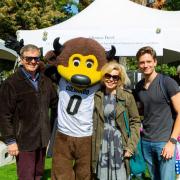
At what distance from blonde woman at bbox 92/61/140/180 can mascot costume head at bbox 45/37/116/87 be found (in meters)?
0.30

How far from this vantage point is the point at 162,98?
3.51m

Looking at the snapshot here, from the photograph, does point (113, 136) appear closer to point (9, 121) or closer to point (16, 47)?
point (9, 121)

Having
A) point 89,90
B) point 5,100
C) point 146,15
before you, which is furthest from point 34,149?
point 146,15

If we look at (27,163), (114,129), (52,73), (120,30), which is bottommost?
(27,163)

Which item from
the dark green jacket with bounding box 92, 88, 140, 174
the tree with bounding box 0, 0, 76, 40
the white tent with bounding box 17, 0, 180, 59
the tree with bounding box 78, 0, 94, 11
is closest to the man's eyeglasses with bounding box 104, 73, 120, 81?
the dark green jacket with bounding box 92, 88, 140, 174

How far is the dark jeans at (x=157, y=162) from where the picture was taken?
141 inches

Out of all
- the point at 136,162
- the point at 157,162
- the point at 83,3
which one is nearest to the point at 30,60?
the point at 136,162

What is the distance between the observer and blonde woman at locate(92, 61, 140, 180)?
3705 mm

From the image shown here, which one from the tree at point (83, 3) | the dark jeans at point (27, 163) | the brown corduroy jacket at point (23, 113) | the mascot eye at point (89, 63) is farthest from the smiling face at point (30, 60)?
the tree at point (83, 3)

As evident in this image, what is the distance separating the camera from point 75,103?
13.0 ft

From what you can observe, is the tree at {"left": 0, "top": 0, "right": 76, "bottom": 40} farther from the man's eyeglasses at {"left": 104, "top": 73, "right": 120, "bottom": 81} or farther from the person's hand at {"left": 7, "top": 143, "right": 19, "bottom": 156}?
the man's eyeglasses at {"left": 104, "top": 73, "right": 120, "bottom": 81}

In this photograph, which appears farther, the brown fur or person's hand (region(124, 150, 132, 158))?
the brown fur

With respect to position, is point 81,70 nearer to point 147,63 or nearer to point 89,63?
point 89,63

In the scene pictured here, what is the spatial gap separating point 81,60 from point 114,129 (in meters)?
0.87
